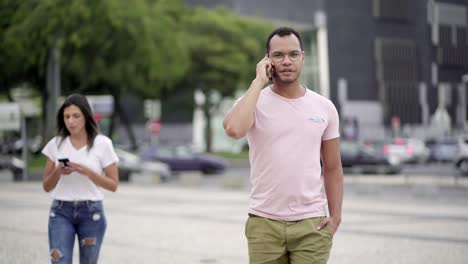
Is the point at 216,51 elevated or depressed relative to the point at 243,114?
elevated

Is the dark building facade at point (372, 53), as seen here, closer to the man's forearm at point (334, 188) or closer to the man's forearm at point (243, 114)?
the man's forearm at point (334, 188)

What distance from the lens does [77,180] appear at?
22.2 ft

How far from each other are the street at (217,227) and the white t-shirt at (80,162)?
405 cm

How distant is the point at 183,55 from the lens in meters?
51.3

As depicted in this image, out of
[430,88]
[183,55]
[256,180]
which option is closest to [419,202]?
[256,180]

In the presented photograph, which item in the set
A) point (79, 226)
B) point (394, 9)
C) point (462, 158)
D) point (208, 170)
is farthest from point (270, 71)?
point (394, 9)

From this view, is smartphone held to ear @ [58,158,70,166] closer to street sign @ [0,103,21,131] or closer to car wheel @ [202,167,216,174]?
street sign @ [0,103,21,131]

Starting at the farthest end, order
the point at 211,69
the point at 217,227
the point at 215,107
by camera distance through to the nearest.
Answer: the point at 215,107
the point at 211,69
the point at 217,227

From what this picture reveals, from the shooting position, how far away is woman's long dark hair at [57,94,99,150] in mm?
6852

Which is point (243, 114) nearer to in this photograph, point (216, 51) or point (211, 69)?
point (216, 51)

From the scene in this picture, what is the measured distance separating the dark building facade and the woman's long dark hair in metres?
76.6

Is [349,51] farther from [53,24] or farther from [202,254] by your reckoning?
[202,254]

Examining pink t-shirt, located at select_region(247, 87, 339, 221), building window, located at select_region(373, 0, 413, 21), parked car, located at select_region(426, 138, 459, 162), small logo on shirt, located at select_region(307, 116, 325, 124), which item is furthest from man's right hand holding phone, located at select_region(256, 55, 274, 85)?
building window, located at select_region(373, 0, 413, 21)

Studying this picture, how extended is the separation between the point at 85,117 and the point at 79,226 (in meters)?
0.76
